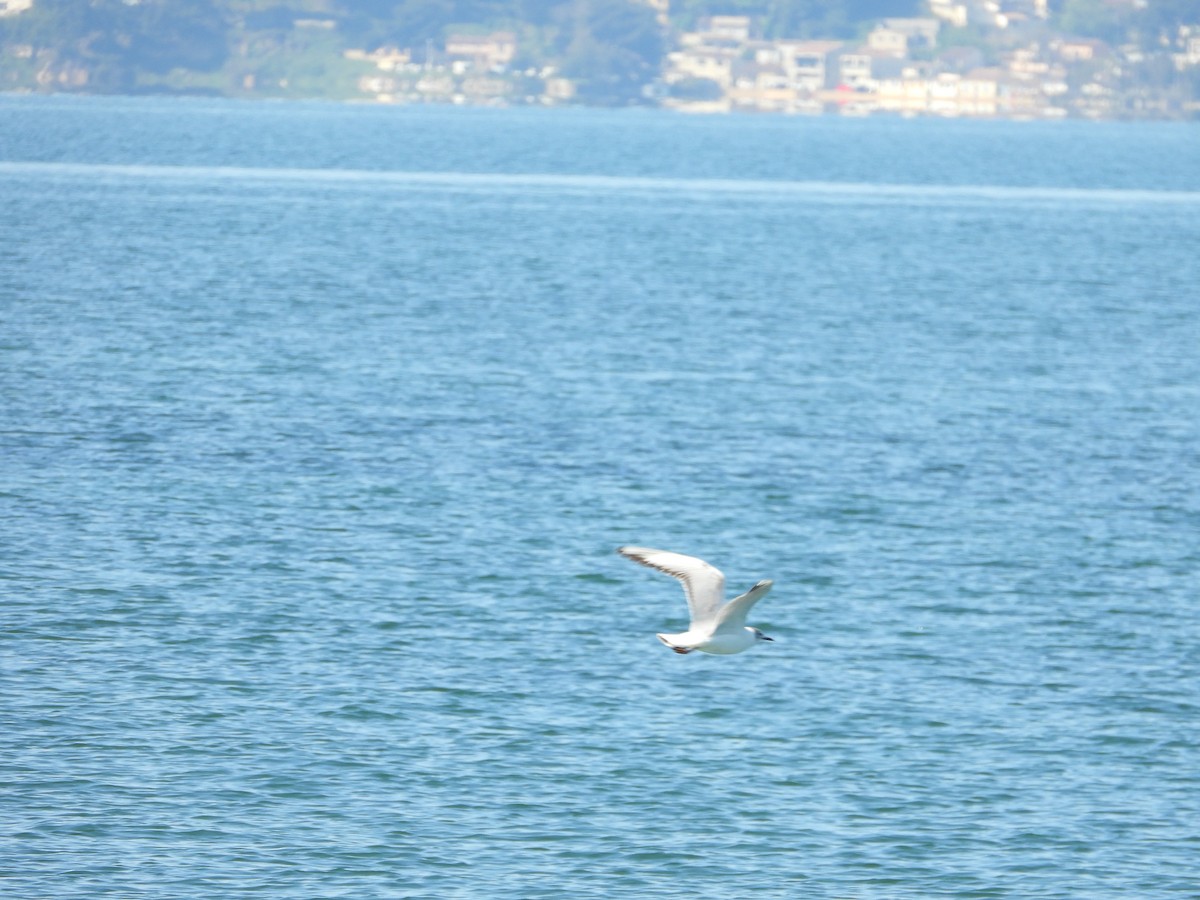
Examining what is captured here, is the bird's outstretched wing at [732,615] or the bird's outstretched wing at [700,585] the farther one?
the bird's outstretched wing at [732,615]

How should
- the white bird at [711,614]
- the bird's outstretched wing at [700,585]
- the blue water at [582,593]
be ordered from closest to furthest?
the bird's outstretched wing at [700,585]
the white bird at [711,614]
the blue water at [582,593]

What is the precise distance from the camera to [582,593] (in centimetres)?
3284

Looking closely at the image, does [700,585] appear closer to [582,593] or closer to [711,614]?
[711,614]

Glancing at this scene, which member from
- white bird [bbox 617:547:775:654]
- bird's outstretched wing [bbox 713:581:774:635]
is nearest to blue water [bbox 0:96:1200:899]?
white bird [bbox 617:547:775:654]

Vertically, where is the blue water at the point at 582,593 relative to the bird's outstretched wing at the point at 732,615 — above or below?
below

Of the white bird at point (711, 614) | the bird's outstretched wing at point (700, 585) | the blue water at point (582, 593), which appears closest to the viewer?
the bird's outstretched wing at point (700, 585)

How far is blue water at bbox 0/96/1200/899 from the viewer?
22.8 meters

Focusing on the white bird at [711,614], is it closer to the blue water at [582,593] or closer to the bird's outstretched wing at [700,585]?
the bird's outstretched wing at [700,585]

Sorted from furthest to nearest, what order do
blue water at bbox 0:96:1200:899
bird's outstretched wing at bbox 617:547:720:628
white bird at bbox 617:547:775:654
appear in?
blue water at bbox 0:96:1200:899
white bird at bbox 617:547:775:654
bird's outstretched wing at bbox 617:547:720:628

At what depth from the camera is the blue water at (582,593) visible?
2278cm

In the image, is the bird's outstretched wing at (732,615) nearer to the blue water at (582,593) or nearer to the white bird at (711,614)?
the white bird at (711,614)

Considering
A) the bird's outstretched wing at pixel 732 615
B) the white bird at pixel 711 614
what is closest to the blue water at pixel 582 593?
the white bird at pixel 711 614

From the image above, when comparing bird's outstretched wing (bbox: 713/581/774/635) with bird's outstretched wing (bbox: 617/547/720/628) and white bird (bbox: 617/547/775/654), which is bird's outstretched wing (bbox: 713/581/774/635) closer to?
white bird (bbox: 617/547/775/654)

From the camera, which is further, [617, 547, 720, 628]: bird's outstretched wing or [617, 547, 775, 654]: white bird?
[617, 547, 775, 654]: white bird
